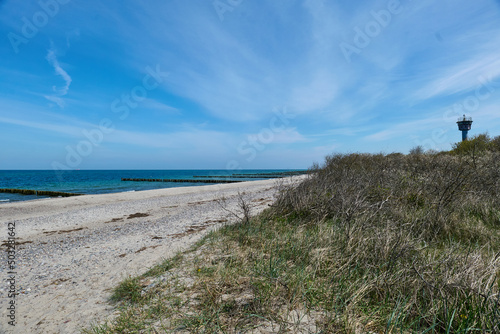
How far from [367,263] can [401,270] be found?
1.55ft

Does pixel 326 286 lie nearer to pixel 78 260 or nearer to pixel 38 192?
pixel 78 260

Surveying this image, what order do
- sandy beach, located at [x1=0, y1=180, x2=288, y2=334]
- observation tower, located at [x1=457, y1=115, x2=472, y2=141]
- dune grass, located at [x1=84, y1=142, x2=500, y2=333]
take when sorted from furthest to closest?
observation tower, located at [x1=457, y1=115, x2=472, y2=141] → sandy beach, located at [x1=0, y1=180, x2=288, y2=334] → dune grass, located at [x1=84, y1=142, x2=500, y2=333]

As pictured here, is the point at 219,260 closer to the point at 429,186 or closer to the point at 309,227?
the point at 309,227

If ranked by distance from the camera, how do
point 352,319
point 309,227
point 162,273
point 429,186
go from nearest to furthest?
point 352,319
point 162,273
point 309,227
point 429,186

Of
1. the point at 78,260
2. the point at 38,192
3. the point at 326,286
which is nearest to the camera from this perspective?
the point at 326,286

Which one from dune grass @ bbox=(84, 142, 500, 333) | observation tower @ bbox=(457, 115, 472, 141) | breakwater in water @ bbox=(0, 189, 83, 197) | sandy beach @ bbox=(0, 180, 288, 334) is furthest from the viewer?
observation tower @ bbox=(457, 115, 472, 141)

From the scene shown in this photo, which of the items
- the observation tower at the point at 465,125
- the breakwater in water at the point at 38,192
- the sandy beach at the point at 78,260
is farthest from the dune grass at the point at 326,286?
the observation tower at the point at 465,125

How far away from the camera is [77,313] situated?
3.15 meters

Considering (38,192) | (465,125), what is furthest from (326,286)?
(465,125)

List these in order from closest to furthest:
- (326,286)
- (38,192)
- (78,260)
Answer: (326,286), (78,260), (38,192)

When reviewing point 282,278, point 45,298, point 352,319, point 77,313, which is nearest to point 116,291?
point 77,313

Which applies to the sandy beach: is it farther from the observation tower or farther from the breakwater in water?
the observation tower

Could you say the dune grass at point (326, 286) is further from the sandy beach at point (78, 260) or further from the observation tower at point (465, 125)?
the observation tower at point (465, 125)

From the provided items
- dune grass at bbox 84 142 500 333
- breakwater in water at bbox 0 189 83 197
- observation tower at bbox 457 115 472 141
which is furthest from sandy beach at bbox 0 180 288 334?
observation tower at bbox 457 115 472 141
